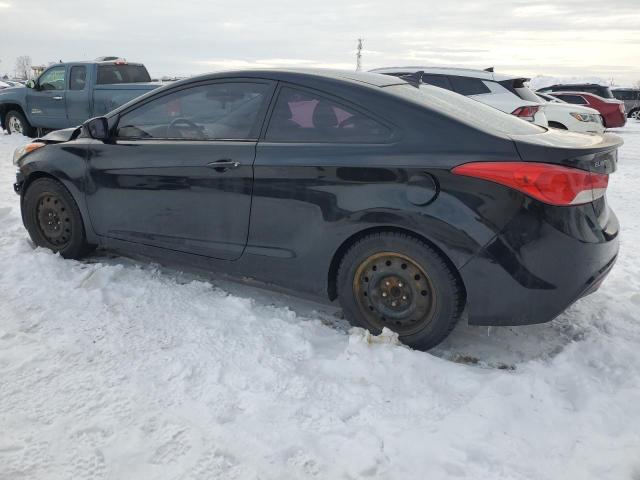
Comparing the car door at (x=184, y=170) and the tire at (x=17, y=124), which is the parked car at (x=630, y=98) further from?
the car door at (x=184, y=170)

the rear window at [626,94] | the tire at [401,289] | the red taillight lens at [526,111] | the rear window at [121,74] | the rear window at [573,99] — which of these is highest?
the rear window at [626,94]

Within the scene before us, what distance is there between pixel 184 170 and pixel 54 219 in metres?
1.51

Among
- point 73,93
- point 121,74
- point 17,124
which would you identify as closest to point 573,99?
point 121,74

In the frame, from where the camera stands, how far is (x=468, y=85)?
9109 mm

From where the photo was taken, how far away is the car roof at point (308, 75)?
10.9 feet

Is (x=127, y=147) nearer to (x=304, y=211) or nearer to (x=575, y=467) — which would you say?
(x=304, y=211)

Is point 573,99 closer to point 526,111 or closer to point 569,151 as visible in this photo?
point 526,111

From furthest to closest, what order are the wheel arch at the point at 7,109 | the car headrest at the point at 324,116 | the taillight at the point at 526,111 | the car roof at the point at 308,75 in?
1. the wheel arch at the point at 7,109
2. the taillight at the point at 526,111
3. the car roof at the point at 308,75
4. the car headrest at the point at 324,116

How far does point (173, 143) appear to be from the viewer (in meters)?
3.75

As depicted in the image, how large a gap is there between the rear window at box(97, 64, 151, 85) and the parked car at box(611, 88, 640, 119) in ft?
76.4

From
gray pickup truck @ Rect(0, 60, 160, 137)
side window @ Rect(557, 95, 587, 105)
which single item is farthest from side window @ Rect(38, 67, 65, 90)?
side window @ Rect(557, 95, 587, 105)

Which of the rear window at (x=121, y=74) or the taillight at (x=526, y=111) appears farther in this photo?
the rear window at (x=121, y=74)

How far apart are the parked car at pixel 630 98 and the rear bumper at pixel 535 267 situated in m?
27.8

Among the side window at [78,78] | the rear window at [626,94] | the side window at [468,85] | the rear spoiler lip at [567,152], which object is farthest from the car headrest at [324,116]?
the rear window at [626,94]
